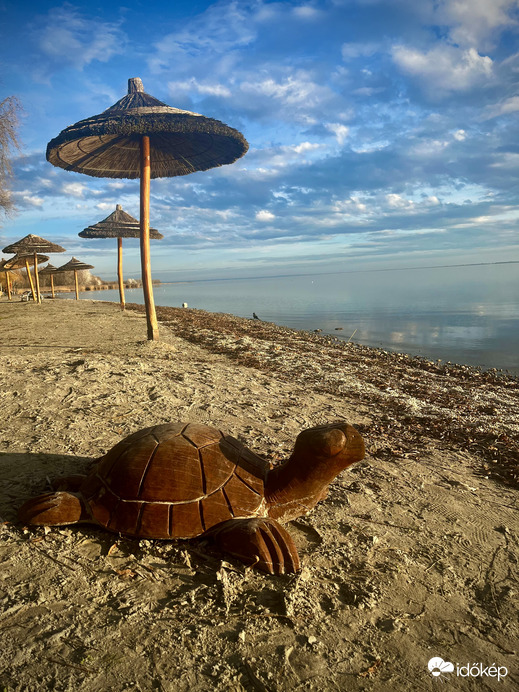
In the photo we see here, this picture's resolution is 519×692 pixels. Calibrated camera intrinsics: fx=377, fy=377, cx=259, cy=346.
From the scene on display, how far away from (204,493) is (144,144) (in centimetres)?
855

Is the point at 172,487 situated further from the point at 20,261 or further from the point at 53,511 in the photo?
the point at 20,261

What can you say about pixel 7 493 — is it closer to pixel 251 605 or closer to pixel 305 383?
pixel 251 605

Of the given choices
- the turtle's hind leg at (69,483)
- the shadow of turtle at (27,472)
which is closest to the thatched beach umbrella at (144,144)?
the shadow of turtle at (27,472)

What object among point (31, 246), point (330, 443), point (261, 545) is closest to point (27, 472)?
point (261, 545)

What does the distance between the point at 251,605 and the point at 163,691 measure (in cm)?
62

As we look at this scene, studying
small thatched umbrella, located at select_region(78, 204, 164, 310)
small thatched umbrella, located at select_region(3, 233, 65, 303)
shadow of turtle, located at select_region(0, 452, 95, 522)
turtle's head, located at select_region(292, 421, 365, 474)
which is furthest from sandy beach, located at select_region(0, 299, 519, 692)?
small thatched umbrella, located at select_region(3, 233, 65, 303)

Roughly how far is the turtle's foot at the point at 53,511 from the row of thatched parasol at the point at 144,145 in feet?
22.0

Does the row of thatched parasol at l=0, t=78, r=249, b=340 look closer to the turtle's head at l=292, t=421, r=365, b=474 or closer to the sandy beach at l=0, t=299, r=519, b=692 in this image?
the sandy beach at l=0, t=299, r=519, b=692

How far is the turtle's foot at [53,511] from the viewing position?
8.69 feet

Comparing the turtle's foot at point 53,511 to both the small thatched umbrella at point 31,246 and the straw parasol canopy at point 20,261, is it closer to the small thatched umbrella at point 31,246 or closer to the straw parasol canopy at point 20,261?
the small thatched umbrella at point 31,246

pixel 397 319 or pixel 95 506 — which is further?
pixel 397 319

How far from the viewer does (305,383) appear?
7.52 meters

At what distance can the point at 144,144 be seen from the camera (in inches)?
341

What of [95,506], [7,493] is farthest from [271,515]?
[7,493]
